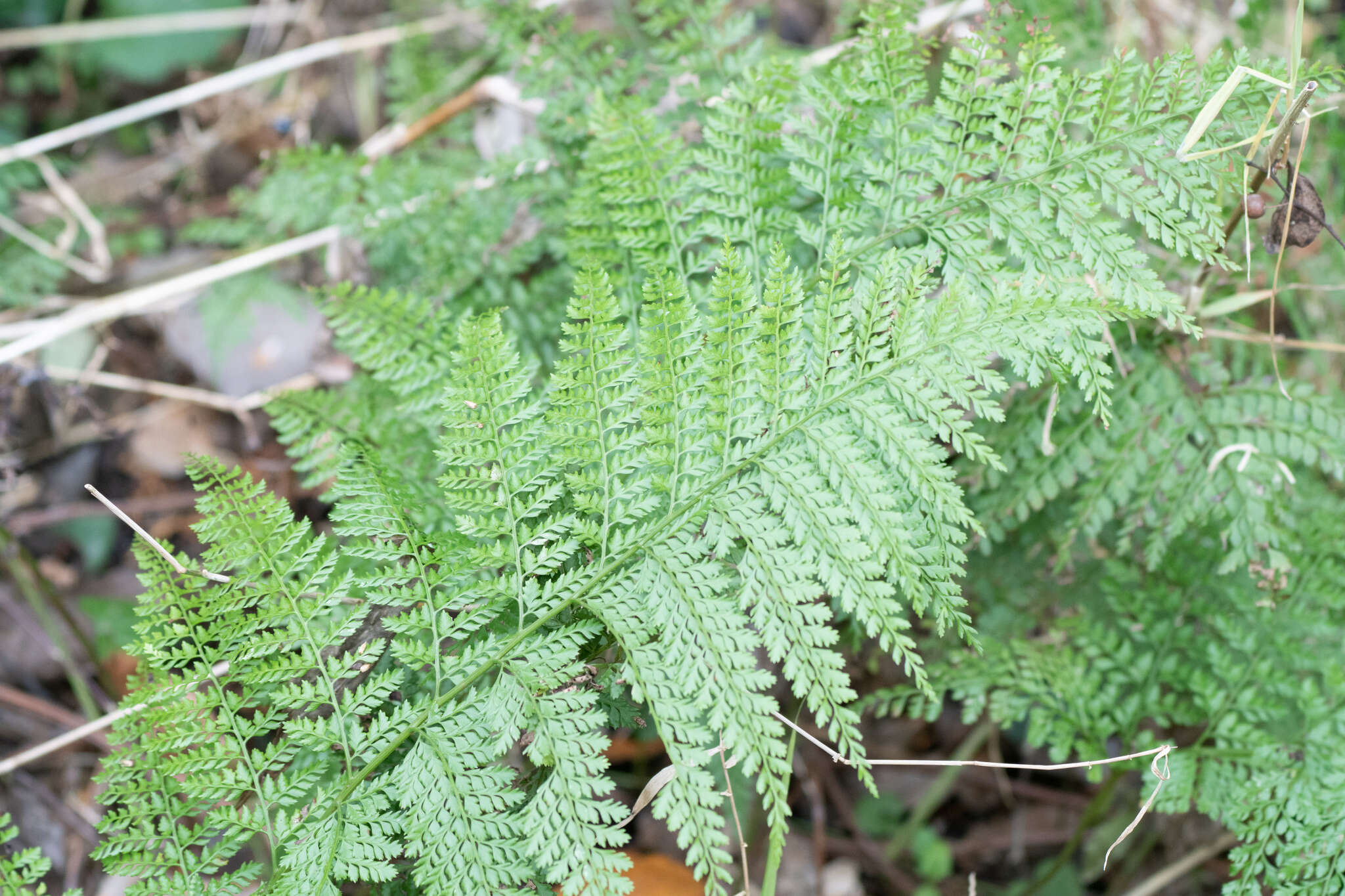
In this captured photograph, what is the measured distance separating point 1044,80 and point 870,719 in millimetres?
1830

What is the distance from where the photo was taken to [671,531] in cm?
141

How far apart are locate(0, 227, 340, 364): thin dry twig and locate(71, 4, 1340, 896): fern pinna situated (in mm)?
1465

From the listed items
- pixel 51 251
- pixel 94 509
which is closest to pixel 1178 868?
pixel 94 509

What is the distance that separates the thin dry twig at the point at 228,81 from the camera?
2.92m

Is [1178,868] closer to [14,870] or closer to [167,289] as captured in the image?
[14,870]

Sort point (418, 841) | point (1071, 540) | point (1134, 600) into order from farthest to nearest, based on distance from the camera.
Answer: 1. point (1134, 600)
2. point (1071, 540)
3. point (418, 841)

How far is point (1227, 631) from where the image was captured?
196 cm

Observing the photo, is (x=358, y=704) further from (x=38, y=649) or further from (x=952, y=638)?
(x=38, y=649)

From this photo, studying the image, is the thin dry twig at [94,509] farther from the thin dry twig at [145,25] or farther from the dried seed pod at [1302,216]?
the dried seed pod at [1302,216]

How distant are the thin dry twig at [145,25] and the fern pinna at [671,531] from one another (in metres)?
2.96

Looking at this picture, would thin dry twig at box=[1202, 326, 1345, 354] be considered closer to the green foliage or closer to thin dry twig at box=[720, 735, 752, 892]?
thin dry twig at box=[720, 735, 752, 892]

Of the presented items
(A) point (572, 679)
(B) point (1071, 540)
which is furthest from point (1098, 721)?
(A) point (572, 679)

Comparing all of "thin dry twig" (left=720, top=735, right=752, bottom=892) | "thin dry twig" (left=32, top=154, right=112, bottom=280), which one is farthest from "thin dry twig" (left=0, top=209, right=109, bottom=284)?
"thin dry twig" (left=720, top=735, right=752, bottom=892)

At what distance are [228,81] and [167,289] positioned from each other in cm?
85
